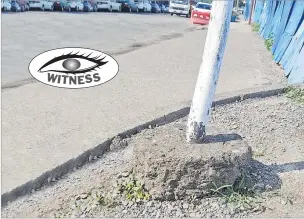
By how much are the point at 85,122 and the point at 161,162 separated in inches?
74.2

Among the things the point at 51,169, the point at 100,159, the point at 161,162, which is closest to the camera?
the point at 161,162

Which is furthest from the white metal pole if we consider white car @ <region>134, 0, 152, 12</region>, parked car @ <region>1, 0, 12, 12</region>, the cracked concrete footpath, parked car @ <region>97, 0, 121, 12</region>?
white car @ <region>134, 0, 152, 12</region>

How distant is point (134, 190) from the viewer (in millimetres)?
3410

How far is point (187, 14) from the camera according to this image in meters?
29.0

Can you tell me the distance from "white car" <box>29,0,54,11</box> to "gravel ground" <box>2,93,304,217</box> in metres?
22.3

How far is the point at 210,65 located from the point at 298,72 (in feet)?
12.7

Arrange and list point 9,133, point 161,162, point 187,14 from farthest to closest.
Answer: point 187,14 → point 9,133 → point 161,162

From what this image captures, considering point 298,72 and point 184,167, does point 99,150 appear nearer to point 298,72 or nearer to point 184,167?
point 184,167

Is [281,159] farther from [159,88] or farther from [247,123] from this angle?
[159,88]

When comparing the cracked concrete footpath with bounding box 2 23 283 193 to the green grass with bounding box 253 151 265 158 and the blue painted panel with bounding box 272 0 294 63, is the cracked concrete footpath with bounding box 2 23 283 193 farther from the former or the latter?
the green grass with bounding box 253 151 265 158

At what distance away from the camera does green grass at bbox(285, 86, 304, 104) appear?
5791 millimetres

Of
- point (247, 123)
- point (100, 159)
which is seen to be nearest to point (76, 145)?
point (100, 159)

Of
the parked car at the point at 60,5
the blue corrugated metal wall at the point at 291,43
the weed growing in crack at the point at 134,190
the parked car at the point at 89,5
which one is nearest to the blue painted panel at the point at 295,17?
the blue corrugated metal wall at the point at 291,43

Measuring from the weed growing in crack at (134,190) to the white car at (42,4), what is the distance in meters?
23.3
